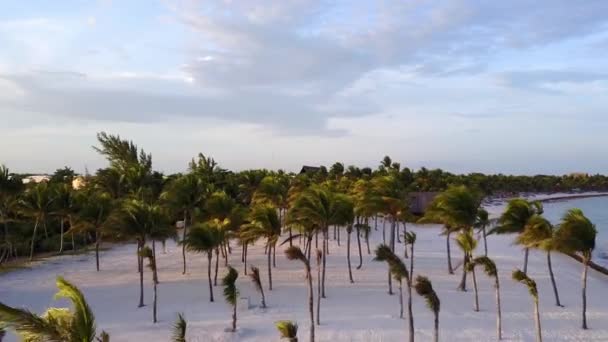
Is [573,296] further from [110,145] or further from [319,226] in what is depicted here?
[110,145]

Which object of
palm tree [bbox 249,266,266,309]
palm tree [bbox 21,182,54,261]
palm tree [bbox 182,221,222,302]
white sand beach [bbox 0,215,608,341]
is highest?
palm tree [bbox 21,182,54,261]

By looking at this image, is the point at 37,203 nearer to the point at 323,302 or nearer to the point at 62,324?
the point at 323,302

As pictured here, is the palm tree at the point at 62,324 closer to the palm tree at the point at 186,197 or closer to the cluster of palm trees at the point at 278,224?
the cluster of palm trees at the point at 278,224

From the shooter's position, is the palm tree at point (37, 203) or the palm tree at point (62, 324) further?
the palm tree at point (37, 203)

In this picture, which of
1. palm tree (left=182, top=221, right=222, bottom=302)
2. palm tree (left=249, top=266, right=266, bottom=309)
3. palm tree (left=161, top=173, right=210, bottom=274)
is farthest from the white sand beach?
Answer: palm tree (left=161, top=173, right=210, bottom=274)

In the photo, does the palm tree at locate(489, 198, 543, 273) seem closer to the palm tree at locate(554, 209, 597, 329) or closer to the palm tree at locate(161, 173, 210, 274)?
the palm tree at locate(554, 209, 597, 329)

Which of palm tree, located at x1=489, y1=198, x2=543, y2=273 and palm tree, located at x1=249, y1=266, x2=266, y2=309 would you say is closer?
palm tree, located at x1=249, y1=266, x2=266, y2=309

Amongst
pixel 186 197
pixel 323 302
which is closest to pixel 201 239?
pixel 323 302

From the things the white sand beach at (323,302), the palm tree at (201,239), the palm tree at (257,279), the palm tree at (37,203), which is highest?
the palm tree at (37,203)

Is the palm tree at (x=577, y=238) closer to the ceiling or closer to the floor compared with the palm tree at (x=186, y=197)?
closer to the floor

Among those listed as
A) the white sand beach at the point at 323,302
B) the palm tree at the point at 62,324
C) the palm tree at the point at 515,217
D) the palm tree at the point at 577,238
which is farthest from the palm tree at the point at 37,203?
the palm tree at the point at 577,238
